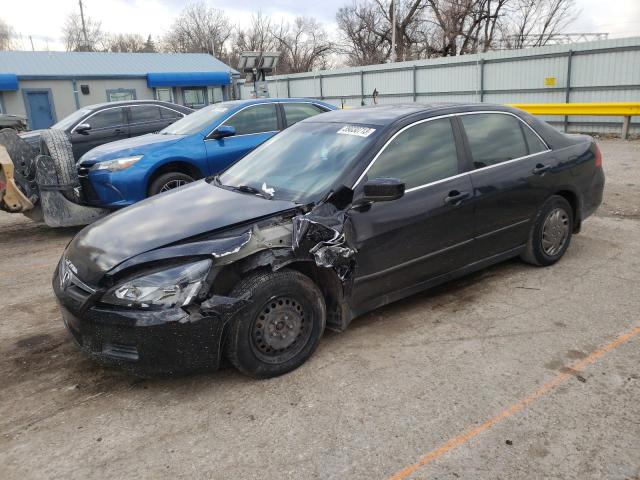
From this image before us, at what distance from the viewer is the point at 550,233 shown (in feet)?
16.3

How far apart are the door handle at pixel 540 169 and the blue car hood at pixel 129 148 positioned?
4.67 m

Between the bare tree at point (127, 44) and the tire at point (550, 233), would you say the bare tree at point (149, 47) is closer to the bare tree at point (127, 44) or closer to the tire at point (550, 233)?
the bare tree at point (127, 44)

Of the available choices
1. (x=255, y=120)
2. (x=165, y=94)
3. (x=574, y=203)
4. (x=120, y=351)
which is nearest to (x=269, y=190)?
(x=120, y=351)

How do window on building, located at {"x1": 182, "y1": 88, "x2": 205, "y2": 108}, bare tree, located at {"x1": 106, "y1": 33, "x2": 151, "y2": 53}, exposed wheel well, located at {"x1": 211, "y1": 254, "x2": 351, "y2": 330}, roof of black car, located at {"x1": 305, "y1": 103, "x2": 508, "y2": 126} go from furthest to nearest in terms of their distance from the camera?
bare tree, located at {"x1": 106, "y1": 33, "x2": 151, "y2": 53}, window on building, located at {"x1": 182, "y1": 88, "x2": 205, "y2": 108}, roof of black car, located at {"x1": 305, "y1": 103, "x2": 508, "y2": 126}, exposed wheel well, located at {"x1": 211, "y1": 254, "x2": 351, "y2": 330}

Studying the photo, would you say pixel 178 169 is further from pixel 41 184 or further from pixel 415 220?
pixel 415 220

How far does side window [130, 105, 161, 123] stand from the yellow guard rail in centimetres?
845

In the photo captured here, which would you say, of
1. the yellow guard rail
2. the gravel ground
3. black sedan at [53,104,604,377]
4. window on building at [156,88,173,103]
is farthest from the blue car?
window on building at [156,88,173,103]

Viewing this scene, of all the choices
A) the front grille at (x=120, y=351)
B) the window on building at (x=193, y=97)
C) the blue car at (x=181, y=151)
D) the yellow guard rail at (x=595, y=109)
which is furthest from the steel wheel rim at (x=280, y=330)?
the window on building at (x=193, y=97)

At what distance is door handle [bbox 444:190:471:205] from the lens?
4.05m

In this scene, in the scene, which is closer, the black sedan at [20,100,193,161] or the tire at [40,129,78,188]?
the tire at [40,129,78,188]

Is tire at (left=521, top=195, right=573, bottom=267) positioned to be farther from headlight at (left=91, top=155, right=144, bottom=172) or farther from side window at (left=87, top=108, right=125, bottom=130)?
side window at (left=87, top=108, right=125, bottom=130)

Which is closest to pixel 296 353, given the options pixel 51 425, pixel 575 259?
pixel 51 425

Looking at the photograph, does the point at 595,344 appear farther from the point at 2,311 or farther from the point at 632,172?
the point at 632,172

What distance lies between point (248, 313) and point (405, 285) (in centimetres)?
135
